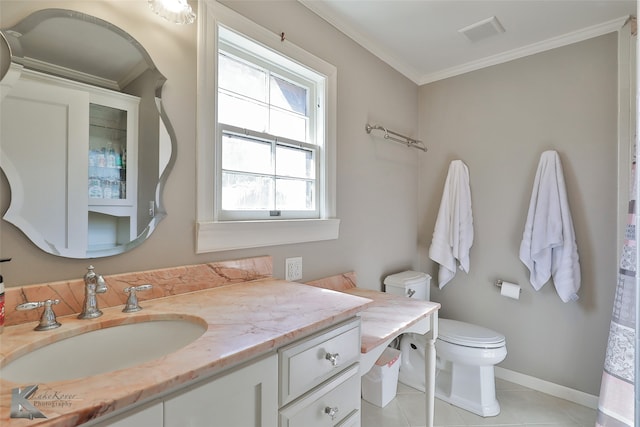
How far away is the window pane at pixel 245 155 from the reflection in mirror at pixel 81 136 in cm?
28

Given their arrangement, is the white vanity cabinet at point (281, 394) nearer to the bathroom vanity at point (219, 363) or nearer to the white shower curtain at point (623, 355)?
the bathroom vanity at point (219, 363)

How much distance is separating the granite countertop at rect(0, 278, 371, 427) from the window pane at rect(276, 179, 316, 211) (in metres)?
0.49

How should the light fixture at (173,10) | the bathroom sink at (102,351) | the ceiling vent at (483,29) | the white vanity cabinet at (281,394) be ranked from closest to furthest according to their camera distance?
the white vanity cabinet at (281,394)
the bathroom sink at (102,351)
the light fixture at (173,10)
the ceiling vent at (483,29)

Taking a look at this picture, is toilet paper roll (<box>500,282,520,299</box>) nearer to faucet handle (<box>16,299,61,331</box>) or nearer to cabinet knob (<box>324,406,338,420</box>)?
cabinet knob (<box>324,406,338,420</box>)

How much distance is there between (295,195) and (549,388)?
2.18m

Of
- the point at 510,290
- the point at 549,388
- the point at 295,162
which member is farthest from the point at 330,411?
the point at 549,388

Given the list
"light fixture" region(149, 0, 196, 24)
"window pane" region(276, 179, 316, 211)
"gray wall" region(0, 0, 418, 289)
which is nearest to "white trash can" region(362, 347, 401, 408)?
"gray wall" region(0, 0, 418, 289)

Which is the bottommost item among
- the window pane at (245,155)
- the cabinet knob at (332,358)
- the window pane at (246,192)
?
the cabinet knob at (332,358)

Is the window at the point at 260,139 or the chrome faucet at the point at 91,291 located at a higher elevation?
the window at the point at 260,139

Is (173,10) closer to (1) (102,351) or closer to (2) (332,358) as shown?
(1) (102,351)

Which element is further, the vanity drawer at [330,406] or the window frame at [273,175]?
the window frame at [273,175]

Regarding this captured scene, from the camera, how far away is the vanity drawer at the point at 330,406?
2.77 feet

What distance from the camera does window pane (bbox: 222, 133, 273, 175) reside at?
1.40 m

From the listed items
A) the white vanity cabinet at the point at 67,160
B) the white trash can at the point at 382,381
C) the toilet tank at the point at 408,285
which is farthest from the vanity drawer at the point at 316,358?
the toilet tank at the point at 408,285
